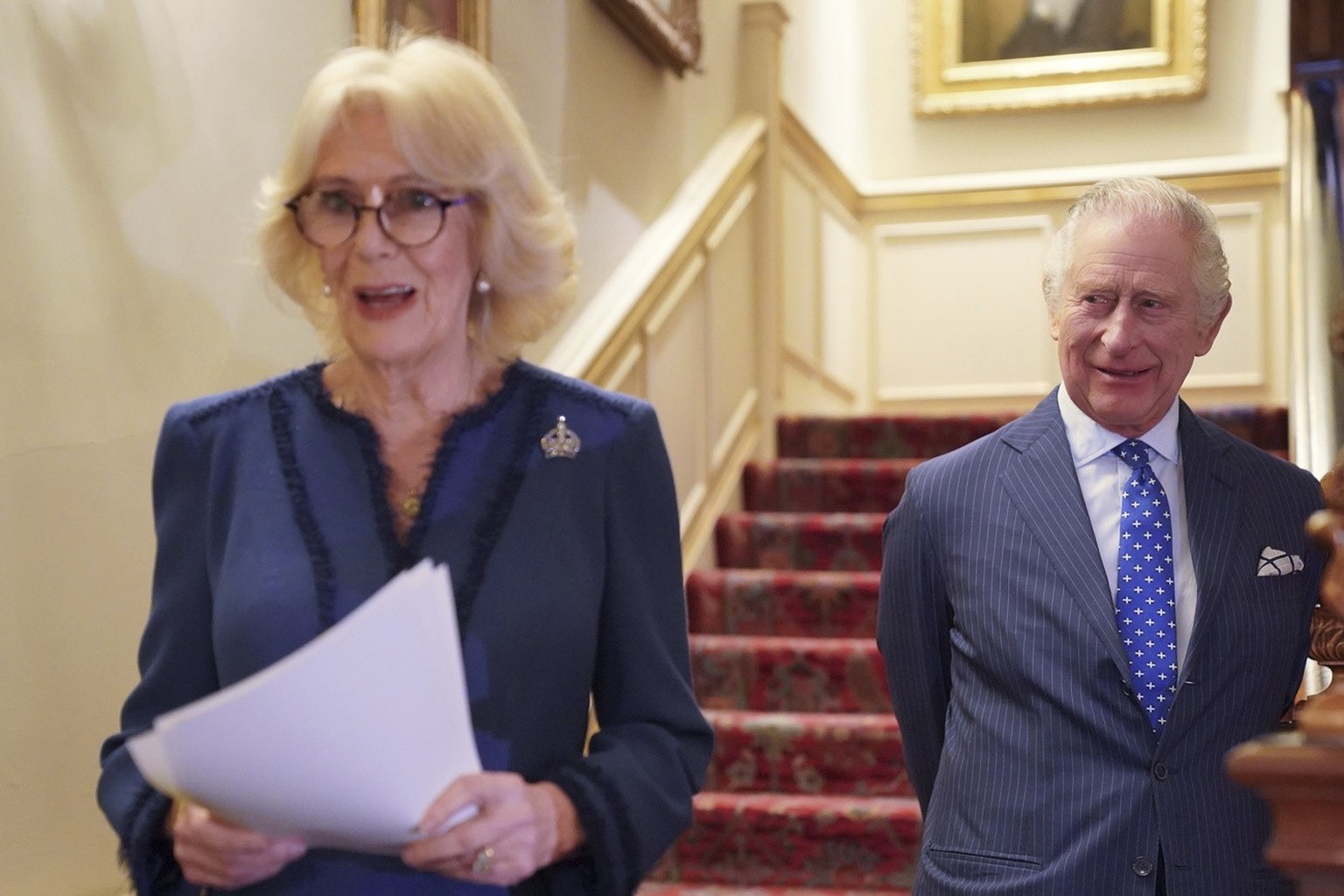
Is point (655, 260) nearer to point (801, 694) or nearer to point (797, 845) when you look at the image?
point (801, 694)

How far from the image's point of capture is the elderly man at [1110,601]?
5.86 ft

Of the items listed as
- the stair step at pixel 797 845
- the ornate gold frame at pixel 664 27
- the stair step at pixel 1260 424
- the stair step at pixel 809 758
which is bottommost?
the stair step at pixel 797 845

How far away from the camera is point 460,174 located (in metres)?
1.48

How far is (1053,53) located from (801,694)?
445 cm

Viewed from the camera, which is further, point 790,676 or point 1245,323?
point 1245,323

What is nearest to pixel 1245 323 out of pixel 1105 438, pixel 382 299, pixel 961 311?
pixel 961 311

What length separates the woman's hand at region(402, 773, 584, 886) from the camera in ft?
4.08

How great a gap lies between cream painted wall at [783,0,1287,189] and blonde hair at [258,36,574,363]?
17.3 ft

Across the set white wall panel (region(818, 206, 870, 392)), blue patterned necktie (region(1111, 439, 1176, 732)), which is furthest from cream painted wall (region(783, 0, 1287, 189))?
blue patterned necktie (region(1111, 439, 1176, 732))

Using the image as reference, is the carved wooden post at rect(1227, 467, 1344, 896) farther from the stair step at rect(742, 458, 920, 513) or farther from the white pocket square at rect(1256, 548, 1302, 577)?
the stair step at rect(742, 458, 920, 513)

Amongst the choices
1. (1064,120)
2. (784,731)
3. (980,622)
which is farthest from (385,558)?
(1064,120)

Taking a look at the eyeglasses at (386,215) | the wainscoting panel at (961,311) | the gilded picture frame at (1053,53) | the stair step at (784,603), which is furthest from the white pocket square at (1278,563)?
the gilded picture frame at (1053,53)

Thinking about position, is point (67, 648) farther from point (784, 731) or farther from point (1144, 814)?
point (784, 731)

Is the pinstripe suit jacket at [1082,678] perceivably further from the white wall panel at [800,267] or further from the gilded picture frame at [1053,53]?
the gilded picture frame at [1053,53]
